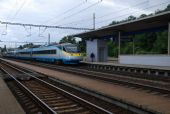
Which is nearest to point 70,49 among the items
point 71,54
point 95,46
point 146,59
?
point 71,54

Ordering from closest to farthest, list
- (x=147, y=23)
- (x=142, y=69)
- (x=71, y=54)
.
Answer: (x=142, y=69) < (x=147, y=23) < (x=71, y=54)

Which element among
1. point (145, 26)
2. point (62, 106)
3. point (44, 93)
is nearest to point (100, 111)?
point (62, 106)

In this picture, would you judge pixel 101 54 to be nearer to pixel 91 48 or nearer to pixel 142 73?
pixel 91 48

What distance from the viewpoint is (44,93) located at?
1445cm

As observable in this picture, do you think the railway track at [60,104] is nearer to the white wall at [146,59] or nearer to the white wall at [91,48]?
the white wall at [146,59]

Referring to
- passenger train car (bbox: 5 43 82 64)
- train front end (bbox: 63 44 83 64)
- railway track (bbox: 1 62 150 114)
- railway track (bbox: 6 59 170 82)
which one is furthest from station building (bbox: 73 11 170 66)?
railway track (bbox: 1 62 150 114)

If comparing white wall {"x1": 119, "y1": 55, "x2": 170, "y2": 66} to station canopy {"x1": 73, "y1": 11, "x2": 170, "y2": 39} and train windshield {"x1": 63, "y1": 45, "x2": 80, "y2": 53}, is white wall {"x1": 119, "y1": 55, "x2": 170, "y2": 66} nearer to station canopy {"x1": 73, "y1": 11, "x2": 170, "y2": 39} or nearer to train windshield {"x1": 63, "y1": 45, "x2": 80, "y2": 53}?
station canopy {"x1": 73, "y1": 11, "x2": 170, "y2": 39}

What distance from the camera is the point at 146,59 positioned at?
29.2 metres

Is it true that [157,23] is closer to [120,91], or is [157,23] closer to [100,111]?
[120,91]

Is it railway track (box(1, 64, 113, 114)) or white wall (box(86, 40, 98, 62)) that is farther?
white wall (box(86, 40, 98, 62))

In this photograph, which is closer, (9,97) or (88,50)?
(9,97)

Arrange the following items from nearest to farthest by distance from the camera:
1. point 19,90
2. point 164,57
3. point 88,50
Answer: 1. point 19,90
2. point 164,57
3. point 88,50

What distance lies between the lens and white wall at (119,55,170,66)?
86.9 ft

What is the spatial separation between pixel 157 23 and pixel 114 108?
18.8 meters
